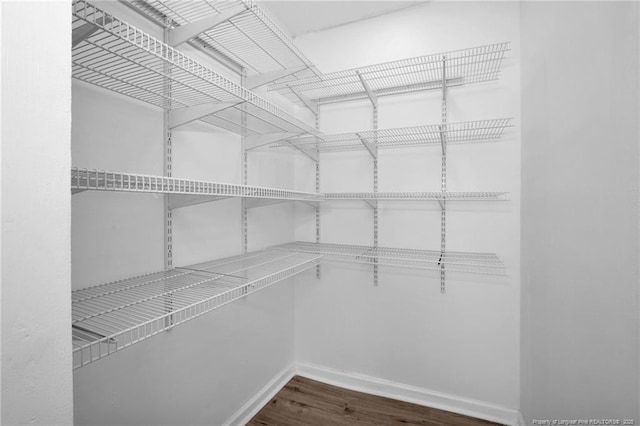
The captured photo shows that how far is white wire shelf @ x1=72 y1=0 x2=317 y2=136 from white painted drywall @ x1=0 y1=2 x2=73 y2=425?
272 mm

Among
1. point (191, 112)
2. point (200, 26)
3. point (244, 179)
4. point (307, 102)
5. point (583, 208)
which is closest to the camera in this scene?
point (583, 208)

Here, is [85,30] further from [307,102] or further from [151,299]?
[307,102]

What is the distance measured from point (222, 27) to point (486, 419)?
2.50 metres

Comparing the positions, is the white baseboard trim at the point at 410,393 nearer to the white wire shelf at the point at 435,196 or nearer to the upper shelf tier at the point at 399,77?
the white wire shelf at the point at 435,196

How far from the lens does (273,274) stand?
1371mm

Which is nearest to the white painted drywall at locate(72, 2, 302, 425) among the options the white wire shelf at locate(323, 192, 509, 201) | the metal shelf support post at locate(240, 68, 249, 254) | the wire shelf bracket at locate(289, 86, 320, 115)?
the metal shelf support post at locate(240, 68, 249, 254)

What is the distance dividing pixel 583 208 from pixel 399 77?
4.18ft

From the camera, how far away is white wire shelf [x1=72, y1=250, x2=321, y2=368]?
77cm

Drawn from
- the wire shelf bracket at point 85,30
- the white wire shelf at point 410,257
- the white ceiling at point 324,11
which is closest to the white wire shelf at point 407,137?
the white wire shelf at point 410,257

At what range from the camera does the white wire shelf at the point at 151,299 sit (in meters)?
0.77

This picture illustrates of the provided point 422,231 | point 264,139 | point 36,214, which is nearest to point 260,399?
point 422,231

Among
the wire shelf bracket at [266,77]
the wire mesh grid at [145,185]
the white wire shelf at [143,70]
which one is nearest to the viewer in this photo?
the wire mesh grid at [145,185]

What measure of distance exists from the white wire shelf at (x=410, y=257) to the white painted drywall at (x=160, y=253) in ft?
1.29

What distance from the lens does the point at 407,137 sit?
1857 mm
